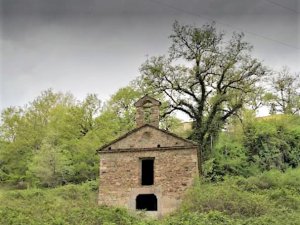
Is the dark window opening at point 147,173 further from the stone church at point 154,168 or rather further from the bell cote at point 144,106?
the stone church at point 154,168

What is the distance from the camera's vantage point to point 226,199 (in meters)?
17.9

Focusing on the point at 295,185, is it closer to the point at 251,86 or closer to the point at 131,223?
the point at 251,86

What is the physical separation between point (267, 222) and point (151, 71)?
68.2 feet

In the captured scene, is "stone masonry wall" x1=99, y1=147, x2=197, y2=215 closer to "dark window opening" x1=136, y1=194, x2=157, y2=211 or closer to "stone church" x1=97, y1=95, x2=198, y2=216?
"stone church" x1=97, y1=95, x2=198, y2=216

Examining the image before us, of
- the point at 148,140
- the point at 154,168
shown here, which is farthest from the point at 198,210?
the point at 148,140

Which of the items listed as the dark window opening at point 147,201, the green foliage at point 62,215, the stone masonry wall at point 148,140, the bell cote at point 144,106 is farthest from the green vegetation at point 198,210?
the bell cote at point 144,106

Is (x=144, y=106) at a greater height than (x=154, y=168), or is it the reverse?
(x=144, y=106)

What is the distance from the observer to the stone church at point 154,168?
812 inches

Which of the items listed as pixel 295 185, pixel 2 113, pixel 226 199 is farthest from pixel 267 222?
pixel 2 113

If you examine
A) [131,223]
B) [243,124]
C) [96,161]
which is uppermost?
[243,124]

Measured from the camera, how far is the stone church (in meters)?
20.6

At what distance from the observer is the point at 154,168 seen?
69.5 ft

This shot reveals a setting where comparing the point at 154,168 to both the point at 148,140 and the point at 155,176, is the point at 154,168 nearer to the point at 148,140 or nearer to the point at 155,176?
the point at 155,176

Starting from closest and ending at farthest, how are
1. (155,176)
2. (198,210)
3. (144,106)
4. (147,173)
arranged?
(198,210) < (155,176) < (144,106) < (147,173)
